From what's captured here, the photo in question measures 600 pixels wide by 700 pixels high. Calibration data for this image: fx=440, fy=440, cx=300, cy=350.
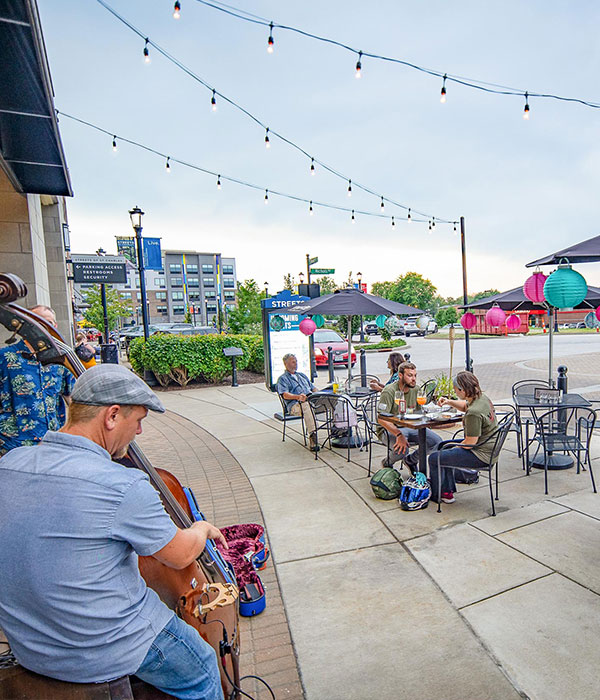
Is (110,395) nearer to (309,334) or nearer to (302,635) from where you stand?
(302,635)

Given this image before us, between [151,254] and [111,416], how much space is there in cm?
1289

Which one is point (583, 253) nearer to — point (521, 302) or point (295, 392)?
point (521, 302)

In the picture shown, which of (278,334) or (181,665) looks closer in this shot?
(181,665)

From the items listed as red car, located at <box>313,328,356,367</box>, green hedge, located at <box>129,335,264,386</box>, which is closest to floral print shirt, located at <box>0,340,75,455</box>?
green hedge, located at <box>129,335,264,386</box>

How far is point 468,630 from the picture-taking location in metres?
2.66

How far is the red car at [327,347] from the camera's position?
16.1 m

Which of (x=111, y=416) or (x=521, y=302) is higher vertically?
(x=521, y=302)

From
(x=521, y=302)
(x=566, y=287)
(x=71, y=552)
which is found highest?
(x=566, y=287)

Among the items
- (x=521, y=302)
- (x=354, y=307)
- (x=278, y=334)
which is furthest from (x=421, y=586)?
(x=278, y=334)

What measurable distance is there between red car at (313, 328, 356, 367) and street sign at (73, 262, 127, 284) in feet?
23.8

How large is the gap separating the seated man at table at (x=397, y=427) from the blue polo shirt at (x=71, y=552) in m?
3.92

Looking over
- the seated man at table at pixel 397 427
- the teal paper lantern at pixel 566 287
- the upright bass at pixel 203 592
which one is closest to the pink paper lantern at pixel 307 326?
the seated man at table at pixel 397 427

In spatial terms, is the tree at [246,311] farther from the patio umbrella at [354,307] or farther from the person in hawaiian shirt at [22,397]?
the person in hawaiian shirt at [22,397]

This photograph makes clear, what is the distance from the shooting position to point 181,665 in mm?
1447
